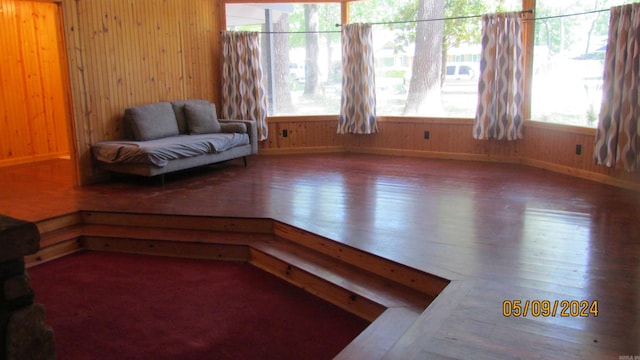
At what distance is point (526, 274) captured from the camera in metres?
2.95

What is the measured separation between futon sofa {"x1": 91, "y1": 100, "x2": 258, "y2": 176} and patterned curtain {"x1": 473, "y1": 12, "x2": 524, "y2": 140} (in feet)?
9.35

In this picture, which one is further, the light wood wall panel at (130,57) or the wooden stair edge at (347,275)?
the light wood wall panel at (130,57)

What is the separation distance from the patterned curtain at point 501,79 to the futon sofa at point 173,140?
9.35ft

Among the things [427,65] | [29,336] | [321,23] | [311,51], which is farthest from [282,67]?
[29,336]

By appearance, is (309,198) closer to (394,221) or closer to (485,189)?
(394,221)

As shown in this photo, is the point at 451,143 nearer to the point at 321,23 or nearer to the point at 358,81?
the point at 358,81

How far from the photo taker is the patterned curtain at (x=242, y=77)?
6.90m

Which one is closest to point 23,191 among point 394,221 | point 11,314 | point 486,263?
point 394,221

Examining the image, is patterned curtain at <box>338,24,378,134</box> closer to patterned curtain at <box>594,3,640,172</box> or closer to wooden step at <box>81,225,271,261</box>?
patterned curtain at <box>594,3,640,172</box>

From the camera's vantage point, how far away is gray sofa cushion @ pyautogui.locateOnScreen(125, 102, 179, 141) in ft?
18.6

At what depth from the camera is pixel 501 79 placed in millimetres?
6066
